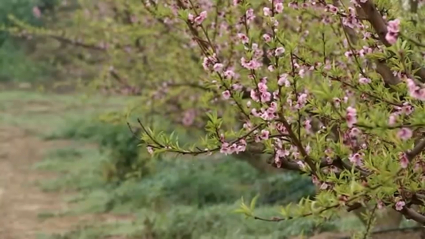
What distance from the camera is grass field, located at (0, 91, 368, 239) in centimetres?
758

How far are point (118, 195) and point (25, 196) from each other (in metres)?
1.41

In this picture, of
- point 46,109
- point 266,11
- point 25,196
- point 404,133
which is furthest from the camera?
point 46,109

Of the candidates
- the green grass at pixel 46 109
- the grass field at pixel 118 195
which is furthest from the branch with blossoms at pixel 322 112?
the green grass at pixel 46 109

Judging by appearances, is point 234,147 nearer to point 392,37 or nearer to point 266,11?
point 266,11

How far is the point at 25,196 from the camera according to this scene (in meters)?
10.2

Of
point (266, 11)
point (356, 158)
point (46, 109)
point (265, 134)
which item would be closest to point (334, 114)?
point (356, 158)

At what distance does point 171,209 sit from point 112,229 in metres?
0.76

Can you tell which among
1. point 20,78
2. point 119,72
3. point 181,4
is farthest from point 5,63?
point 181,4

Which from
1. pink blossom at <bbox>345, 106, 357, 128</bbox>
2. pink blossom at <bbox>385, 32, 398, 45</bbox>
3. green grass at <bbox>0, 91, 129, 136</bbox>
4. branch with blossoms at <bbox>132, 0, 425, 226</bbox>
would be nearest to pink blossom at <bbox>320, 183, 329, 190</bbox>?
branch with blossoms at <bbox>132, 0, 425, 226</bbox>

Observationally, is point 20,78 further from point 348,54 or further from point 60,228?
point 348,54

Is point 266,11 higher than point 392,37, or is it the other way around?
point 266,11

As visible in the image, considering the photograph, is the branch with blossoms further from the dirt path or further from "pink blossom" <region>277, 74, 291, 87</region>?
the dirt path

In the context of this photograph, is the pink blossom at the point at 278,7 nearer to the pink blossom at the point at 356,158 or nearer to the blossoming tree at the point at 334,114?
the blossoming tree at the point at 334,114

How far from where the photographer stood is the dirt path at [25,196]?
338 inches
